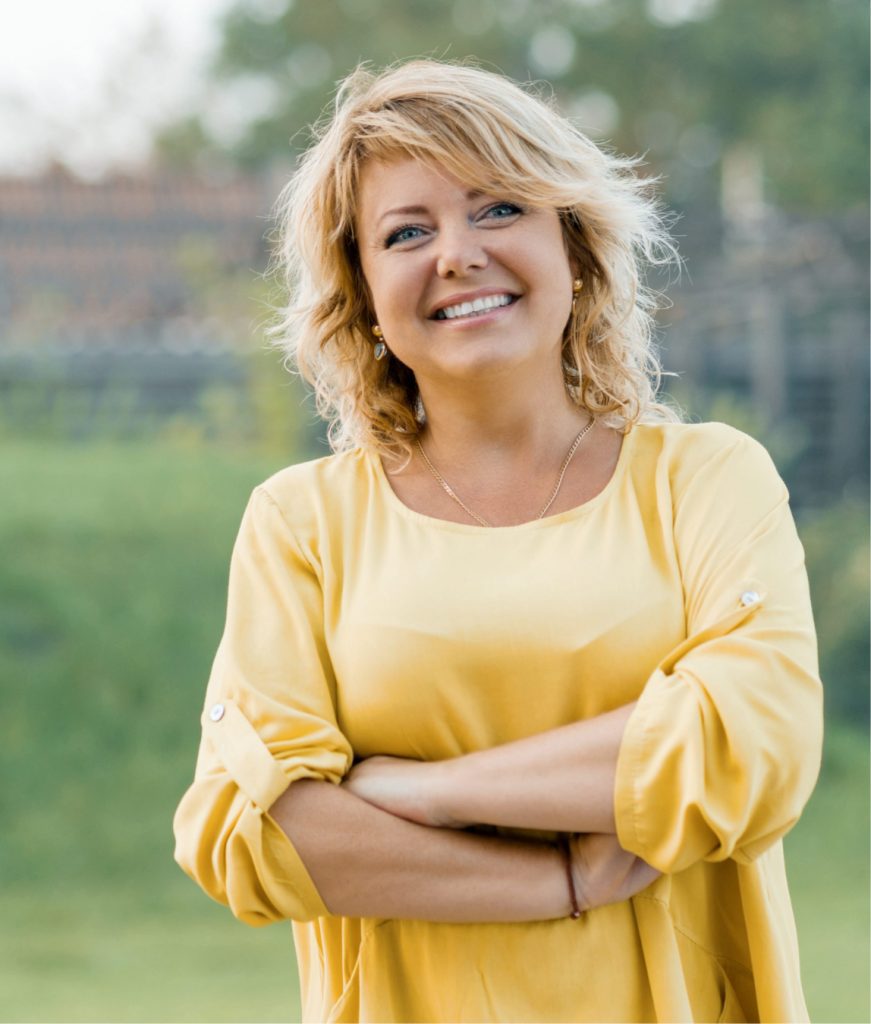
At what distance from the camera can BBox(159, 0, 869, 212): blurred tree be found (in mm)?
8711

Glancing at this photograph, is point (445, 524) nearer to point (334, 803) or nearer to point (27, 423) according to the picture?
point (334, 803)

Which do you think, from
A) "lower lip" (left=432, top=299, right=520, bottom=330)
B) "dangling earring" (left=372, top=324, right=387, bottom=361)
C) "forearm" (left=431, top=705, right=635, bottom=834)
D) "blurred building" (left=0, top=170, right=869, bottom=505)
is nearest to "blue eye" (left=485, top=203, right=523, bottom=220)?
"lower lip" (left=432, top=299, right=520, bottom=330)

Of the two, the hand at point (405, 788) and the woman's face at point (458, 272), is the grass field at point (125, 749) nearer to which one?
the hand at point (405, 788)

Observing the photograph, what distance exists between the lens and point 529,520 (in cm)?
179

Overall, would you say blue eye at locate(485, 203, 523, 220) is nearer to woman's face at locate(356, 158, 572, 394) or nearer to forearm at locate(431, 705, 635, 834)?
woman's face at locate(356, 158, 572, 394)

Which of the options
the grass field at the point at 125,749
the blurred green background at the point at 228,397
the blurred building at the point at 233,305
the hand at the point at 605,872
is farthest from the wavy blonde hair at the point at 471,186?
the blurred building at the point at 233,305

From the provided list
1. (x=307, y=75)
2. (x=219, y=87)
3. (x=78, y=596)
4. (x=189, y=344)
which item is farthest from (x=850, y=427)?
(x=219, y=87)

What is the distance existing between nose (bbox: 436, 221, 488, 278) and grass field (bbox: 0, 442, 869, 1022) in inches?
144

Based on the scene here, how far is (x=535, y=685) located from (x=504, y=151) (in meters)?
0.59

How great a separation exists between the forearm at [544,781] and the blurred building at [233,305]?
5.20m

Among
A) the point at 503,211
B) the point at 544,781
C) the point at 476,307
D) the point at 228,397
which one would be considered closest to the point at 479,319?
the point at 476,307

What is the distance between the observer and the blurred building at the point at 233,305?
7.10 meters

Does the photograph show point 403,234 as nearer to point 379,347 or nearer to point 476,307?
point 476,307

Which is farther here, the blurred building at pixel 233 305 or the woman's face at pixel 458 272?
the blurred building at pixel 233 305
